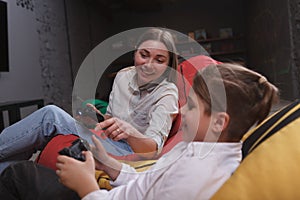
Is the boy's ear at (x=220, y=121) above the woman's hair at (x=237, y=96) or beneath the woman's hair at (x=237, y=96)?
beneath

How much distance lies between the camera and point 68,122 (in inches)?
54.3


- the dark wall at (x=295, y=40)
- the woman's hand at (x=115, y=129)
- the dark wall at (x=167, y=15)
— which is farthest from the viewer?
the dark wall at (x=167, y=15)

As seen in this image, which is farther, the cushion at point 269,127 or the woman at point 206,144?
the cushion at point 269,127

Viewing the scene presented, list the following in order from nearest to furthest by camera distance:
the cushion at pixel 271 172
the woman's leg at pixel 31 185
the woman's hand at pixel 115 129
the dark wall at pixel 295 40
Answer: the cushion at pixel 271 172, the woman's leg at pixel 31 185, the woman's hand at pixel 115 129, the dark wall at pixel 295 40

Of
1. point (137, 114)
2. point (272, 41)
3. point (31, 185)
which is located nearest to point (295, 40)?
point (272, 41)

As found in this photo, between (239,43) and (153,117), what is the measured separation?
22.5 feet

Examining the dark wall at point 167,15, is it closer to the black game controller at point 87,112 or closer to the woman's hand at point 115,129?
the black game controller at point 87,112

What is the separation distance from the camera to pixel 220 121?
671 millimetres

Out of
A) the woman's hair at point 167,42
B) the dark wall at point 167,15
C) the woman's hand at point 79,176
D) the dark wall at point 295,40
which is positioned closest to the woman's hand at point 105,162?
the woman's hand at point 79,176

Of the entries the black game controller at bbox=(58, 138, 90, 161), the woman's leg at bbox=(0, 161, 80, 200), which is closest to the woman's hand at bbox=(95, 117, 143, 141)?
the black game controller at bbox=(58, 138, 90, 161)

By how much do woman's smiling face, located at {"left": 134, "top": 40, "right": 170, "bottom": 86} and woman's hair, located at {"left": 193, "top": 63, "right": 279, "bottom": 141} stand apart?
27.0 inches

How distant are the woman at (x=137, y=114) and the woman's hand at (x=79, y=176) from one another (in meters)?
0.42

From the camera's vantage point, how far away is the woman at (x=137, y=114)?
118 centimetres

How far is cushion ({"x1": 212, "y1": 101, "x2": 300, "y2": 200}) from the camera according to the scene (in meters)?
0.61
